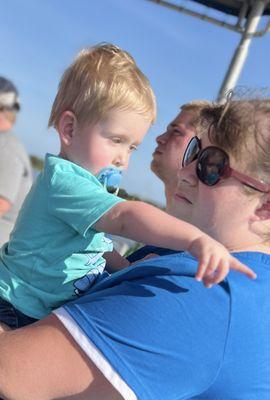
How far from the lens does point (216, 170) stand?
1935 mm

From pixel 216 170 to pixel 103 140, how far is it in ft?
1.70

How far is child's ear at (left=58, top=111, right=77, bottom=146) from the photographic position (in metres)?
2.32

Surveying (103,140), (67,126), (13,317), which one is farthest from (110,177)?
(13,317)

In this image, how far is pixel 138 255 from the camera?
→ 270 cm

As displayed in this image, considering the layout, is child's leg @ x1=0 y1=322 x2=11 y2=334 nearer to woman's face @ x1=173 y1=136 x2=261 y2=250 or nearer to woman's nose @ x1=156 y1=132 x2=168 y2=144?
woman's face @ x1=173 y1=136 x2=261 y2=250

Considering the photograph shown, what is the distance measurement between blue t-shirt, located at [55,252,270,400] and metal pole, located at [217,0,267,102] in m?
5.15

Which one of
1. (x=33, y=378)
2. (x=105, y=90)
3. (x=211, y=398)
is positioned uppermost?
(x=105, y=90)

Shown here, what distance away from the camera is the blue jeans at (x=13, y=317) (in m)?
2.15

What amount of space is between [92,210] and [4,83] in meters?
3.03

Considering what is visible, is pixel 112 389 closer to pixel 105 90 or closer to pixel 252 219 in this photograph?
pixel 252 219

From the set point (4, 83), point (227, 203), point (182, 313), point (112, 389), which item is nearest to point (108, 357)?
point (112, 389)

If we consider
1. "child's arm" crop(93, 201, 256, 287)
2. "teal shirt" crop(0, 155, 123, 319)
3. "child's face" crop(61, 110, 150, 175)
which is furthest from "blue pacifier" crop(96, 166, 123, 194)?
"child's arm" crop(93, 201, 256, 287)

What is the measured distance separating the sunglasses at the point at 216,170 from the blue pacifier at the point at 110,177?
16.4 inches

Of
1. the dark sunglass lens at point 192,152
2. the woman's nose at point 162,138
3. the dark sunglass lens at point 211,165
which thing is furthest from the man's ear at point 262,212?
the woman's nose at point 162,138
